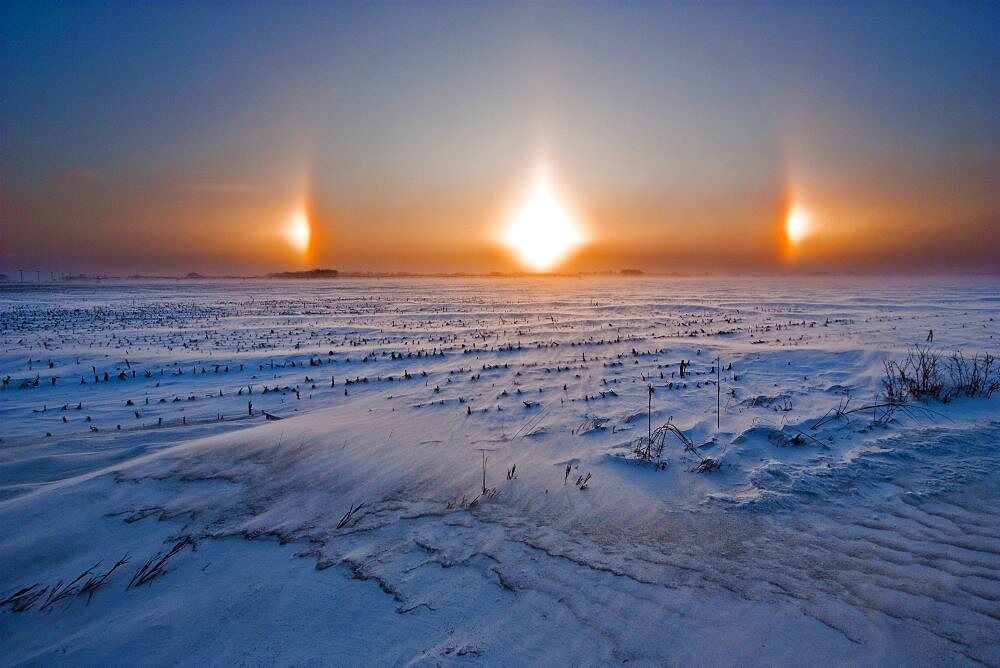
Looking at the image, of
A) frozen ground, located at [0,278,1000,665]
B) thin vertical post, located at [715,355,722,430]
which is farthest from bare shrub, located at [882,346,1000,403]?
thin vertical post, located at [715,355,722,430]

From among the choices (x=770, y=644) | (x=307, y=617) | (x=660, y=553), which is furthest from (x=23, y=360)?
(x=770, y=644)

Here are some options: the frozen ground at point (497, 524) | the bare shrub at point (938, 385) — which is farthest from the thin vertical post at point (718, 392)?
the bare shrub at point (938, 385)

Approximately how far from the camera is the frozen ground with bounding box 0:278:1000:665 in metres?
2.53

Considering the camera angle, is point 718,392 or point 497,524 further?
point 718,392

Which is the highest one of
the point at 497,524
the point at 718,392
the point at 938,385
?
the point at 938,385

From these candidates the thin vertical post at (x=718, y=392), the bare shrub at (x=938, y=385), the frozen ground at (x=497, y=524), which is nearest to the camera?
the frozen ground at (x=497, y=524)

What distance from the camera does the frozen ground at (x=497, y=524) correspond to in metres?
2.53

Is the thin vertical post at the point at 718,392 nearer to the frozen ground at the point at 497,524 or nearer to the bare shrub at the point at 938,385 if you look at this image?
the frozen ground at the point at 497,524

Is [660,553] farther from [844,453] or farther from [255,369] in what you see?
[255,369]

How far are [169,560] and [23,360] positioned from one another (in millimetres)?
11548

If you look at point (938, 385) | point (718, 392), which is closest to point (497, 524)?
point (718, 392)

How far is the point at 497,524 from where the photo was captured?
3684 mm

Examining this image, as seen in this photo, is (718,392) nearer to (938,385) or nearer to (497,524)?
(938,385)

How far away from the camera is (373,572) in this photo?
305cm
